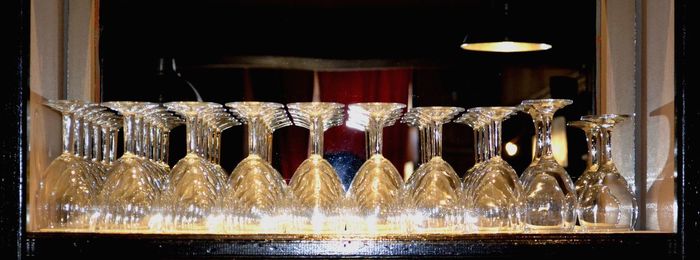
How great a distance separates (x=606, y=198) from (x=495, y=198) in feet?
0.75

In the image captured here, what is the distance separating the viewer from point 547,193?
205 centimetres

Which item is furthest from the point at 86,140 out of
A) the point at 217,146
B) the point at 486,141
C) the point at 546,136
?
the point at 546,136

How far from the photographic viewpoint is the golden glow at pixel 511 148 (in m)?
2.49

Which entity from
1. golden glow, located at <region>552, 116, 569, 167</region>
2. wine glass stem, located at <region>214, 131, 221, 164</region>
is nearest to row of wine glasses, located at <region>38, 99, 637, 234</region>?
wine glass stem, located at <region>214, 131, 221, 164</region>

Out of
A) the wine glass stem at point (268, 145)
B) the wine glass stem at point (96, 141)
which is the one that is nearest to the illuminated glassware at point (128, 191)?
the wine glass stem at point (96, 141)

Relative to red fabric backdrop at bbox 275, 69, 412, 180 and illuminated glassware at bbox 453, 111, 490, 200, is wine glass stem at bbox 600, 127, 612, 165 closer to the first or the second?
illuminated glassware at bbox 453, 111, 490, 200

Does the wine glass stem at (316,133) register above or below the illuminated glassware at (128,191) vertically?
above

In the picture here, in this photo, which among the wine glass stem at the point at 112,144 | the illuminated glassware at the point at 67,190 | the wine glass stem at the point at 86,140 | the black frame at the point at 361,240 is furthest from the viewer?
the wine glass stem at the point at 112,144

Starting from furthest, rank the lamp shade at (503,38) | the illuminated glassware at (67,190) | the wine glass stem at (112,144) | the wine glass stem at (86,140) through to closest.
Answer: the lamp shade at (503,38) < the wine glass stem at (112,144) < the wine glass stem at (86,140) < the illuminated glassware at (67,190)

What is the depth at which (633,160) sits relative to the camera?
237 centimetres

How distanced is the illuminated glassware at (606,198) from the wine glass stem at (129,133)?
2.90 ft

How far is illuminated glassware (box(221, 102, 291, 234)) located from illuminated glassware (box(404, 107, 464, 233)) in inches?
9.7

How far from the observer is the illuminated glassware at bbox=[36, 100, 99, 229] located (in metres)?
2.01

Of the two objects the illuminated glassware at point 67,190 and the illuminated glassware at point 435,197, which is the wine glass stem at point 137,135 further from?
the illuminated glassware at point 435,197
